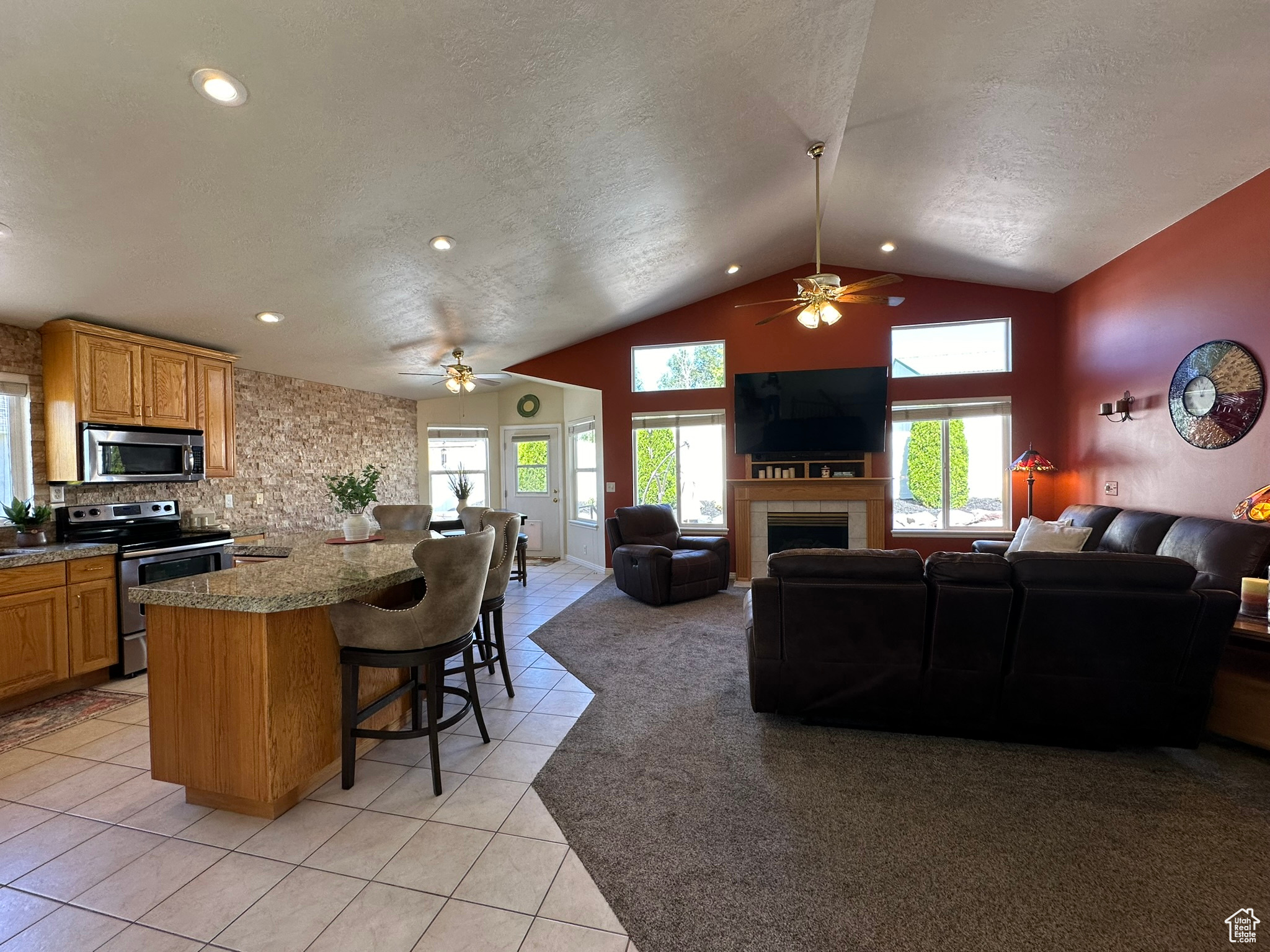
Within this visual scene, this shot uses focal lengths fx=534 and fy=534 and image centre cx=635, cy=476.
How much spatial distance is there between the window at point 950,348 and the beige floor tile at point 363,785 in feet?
20.1

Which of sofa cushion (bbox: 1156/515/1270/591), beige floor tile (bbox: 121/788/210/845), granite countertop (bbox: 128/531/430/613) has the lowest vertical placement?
beige floor tile (bbox: 121/788/210/845)

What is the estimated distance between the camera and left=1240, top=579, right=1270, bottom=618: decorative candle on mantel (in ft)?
8.69

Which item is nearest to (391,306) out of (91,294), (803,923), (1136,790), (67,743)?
(91,294)

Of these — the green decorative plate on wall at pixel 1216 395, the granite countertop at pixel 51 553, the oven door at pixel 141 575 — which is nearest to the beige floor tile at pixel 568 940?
the oven door at pixel 141 575

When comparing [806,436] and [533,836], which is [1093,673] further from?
[806,436]

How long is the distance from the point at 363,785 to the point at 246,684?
71 cm

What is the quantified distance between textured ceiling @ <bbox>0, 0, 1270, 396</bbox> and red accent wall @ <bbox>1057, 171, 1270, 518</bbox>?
0.26 metres

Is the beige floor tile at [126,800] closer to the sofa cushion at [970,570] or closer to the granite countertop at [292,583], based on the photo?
the granite countertop at [292,583]

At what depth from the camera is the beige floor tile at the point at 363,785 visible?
7.20ft

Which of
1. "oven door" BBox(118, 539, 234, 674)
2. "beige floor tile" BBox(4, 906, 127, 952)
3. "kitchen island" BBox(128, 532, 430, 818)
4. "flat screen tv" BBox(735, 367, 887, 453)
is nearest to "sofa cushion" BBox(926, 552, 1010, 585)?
"kitchen island" BBox(128, 532, 430, 818)

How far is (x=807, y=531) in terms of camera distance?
6.21m

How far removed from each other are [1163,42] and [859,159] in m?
1.75

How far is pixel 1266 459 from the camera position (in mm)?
3398

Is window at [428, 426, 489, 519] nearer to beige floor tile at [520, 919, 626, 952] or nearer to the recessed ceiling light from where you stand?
the recessed ceiling light
